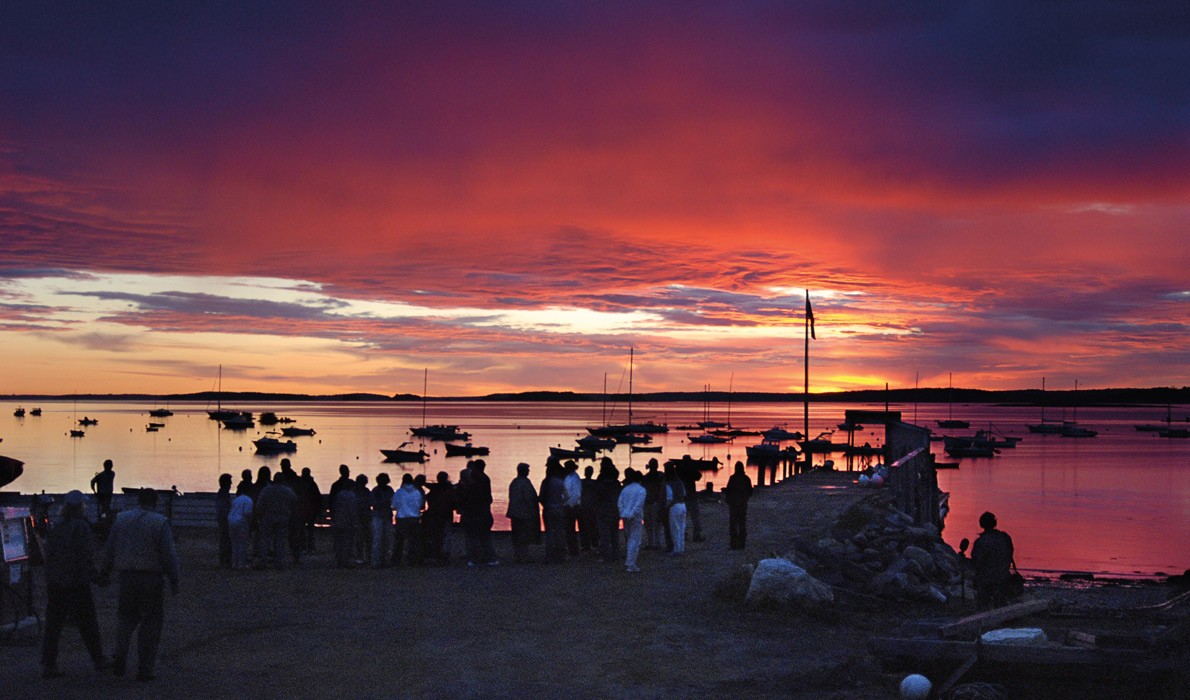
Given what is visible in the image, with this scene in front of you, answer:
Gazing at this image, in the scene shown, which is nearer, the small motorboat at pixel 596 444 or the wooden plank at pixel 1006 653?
the wooden plank at pixel 1006 653

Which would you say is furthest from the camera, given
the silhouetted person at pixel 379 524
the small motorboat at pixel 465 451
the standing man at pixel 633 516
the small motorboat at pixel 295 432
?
the small motorboat at pixel 295 432

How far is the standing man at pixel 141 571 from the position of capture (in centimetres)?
1005

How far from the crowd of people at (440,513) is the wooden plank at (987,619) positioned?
648 cm

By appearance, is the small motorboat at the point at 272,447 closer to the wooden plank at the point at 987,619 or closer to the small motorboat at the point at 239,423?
the small motorboat at the point at 239,423

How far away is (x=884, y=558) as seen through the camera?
63.7 ft

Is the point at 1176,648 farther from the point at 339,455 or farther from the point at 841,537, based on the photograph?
the point at 339,455

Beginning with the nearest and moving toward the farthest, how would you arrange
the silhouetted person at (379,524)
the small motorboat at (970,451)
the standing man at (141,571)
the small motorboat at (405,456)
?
the standing man at (141,571)
the silhouetted person at (379,524)
the small motorboat at (405,456)
the small motorboat at (970,451)

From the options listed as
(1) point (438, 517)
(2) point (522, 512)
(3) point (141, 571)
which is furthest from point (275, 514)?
(3) point (141, 571)

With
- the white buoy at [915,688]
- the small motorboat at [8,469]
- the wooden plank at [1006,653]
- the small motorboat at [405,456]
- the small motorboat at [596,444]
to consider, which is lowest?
the small motorboat at [405,456]

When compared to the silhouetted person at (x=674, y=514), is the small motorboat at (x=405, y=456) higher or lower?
lower

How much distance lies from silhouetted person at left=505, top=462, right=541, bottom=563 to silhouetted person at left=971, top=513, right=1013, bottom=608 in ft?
25.7

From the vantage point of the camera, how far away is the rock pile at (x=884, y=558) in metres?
16.3

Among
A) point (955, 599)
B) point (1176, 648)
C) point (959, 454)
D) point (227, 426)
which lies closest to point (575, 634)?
point (1176, 648)

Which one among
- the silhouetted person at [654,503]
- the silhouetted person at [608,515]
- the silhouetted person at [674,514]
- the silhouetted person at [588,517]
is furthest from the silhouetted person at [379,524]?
the silhouetted person at [674,514]
